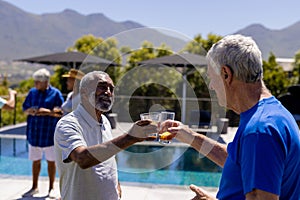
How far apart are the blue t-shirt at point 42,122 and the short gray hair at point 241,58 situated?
3322 millimetres

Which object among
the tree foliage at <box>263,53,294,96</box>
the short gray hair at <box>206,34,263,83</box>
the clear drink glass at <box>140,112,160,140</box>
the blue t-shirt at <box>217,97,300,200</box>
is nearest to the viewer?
the blue t-shirt at <box>217,97,300,200</box>

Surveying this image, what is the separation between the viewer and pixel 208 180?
6.15 meters

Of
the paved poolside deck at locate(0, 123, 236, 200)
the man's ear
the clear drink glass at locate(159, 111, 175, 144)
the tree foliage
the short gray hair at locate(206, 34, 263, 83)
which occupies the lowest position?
the paved poolside deck at locate(0, 123, 236, 200)

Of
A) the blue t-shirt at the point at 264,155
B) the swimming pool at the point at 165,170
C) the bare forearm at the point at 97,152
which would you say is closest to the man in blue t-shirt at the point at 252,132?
the blue t-shirt at the point at 264,155

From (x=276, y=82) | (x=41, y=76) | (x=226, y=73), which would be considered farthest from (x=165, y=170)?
(x=276, y=82)

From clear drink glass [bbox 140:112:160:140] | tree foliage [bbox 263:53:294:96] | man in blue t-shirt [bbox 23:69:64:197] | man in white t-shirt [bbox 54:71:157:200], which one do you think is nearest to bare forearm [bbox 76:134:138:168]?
man in white t-shirt [bbox 54:71:157:200]

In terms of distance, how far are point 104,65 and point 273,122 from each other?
88 cm

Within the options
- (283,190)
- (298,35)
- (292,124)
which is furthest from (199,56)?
(298,35)

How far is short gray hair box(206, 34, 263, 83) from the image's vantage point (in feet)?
3.64

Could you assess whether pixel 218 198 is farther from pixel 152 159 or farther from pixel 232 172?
pixel 152 159

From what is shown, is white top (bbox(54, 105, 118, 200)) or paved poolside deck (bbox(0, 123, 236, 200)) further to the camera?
paved poolside deck (bbox(0, 123, 236, 200))

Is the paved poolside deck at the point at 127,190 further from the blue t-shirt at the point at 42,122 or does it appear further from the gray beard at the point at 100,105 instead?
the gray beard at the point at 100,105

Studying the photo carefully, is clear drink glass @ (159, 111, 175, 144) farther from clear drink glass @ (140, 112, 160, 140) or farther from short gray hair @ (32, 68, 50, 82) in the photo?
short gray hair @ (32, 68, 50, 82)

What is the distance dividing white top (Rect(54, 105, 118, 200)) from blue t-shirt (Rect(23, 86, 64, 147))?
7.97 feet
